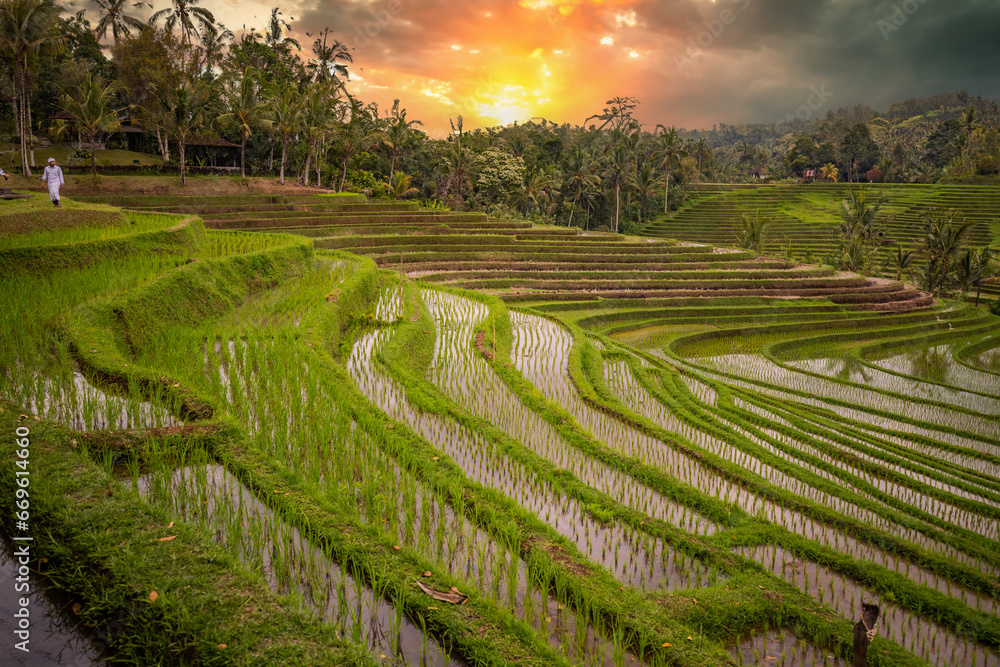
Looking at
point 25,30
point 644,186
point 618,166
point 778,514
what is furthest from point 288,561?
point 644,186

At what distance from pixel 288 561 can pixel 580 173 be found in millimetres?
36438

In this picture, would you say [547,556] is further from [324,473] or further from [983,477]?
[983,477]

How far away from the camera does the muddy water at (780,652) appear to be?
3033mm

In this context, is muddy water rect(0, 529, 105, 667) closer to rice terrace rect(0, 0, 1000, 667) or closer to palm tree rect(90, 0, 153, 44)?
rice terrace rect(0, 0, 1000, 667)

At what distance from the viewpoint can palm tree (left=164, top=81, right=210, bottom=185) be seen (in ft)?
69.4

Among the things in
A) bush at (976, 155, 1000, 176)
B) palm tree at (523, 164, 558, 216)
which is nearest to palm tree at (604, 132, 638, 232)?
palm tree at (523, 164, 558, 216)

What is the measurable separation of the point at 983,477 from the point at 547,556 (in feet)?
18.4

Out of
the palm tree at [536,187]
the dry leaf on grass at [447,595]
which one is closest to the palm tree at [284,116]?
the palm tree at [536,187]

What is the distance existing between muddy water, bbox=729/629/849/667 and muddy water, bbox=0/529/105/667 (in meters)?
2.87

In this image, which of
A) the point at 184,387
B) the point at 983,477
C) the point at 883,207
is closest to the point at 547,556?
the point at 184,387

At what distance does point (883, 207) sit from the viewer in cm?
4050

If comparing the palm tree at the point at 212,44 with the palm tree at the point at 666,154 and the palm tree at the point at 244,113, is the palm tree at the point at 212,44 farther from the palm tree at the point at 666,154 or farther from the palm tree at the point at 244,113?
the palm tree at the point at 666,154

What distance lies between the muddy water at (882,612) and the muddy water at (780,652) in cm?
36

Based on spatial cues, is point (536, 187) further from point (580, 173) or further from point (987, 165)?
point (987, 165)
